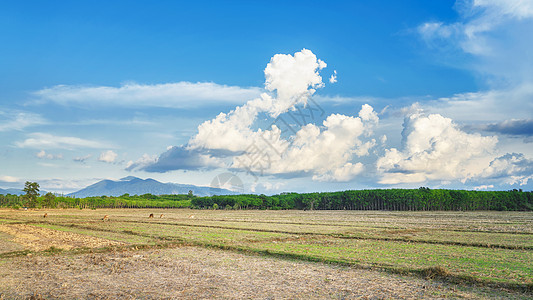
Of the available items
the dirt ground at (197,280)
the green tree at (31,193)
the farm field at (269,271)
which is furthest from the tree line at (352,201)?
the dirt ground at (197,280)

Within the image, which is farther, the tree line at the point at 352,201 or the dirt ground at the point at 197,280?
the tree line at the point at 352,201

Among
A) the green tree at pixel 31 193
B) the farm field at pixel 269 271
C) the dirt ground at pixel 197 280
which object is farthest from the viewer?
the green tree at pixel 31 193

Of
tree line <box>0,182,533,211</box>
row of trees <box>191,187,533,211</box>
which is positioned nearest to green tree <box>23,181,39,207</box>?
tree line <box>0,182,533,211</box>

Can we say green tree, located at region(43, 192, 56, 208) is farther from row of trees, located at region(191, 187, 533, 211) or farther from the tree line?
row of trees, located at region(191, 187, 533, 211)

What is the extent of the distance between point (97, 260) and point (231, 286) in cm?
864

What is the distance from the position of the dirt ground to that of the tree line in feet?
339

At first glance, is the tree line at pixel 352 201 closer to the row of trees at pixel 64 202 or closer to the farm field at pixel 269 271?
the row of trees at pixel 64 202

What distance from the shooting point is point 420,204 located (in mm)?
116000

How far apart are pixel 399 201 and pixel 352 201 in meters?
16.4

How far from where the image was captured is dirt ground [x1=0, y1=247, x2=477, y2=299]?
11219 mm

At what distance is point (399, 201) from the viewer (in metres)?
121

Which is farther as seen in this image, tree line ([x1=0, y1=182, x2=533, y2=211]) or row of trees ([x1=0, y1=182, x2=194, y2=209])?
tree line ([x1=0, y1=182, x2=533, y2=211])

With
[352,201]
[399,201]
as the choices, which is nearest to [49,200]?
[352,201]

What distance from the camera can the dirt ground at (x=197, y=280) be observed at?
11.2 m
